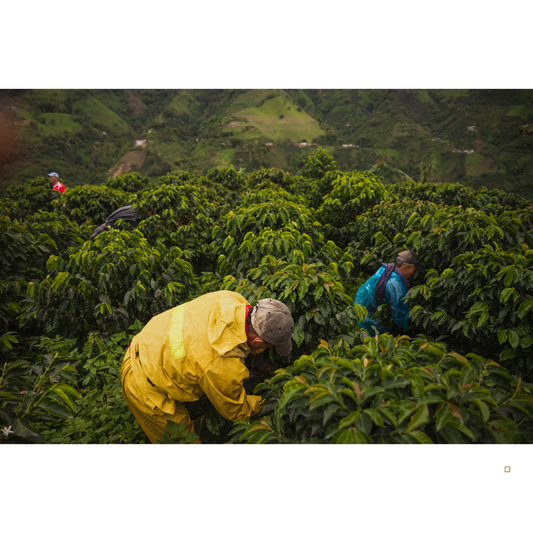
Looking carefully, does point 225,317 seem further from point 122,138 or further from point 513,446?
point 122,138

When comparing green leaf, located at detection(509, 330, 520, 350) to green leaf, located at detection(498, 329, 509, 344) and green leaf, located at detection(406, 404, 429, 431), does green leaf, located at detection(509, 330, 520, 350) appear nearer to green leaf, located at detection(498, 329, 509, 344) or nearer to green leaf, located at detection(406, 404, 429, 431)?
green leaf, located at detection(498, 329, 509, 344)

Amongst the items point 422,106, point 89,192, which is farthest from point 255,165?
→ point 422,106

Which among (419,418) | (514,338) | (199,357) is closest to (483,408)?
(419,418)

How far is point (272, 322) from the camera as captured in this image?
2.27 metres

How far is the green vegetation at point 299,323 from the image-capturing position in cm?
159

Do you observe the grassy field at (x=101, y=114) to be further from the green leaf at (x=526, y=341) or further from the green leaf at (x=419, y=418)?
the green leaf at (x=419, y=418)

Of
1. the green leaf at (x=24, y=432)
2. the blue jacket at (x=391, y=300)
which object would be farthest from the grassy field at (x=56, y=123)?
the green leaf at (x=24, y=432)

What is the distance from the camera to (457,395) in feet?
5.08

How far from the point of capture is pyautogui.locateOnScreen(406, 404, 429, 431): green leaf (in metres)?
1.41

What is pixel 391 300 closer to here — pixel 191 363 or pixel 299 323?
pixel 299 323

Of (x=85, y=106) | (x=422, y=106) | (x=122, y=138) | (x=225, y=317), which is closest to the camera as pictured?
(x=225, y=317)

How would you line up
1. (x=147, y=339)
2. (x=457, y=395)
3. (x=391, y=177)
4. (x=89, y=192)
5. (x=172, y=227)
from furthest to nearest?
(x=391, y=177), (x=89, y=192), (x=172, y=227), (x=147, y=339), (x=457, y=395)

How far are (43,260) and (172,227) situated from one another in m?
2.32

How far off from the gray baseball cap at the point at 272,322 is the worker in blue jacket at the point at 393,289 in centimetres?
231
